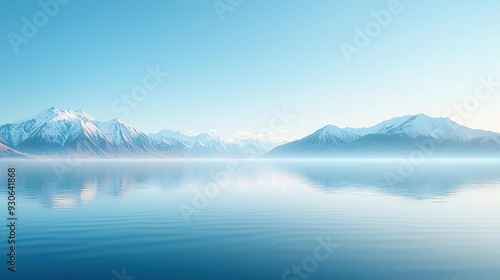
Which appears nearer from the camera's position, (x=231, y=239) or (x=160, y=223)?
(x=231, y=239)

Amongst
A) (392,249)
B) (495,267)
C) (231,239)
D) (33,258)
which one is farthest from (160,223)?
(495,267)

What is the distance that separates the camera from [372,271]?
67.5ft

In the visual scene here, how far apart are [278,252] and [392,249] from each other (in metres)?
8.39

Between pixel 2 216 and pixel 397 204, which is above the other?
pixel 2 216

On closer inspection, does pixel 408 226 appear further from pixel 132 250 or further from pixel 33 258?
pixel 33 258

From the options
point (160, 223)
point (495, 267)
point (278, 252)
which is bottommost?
point (495, 267)

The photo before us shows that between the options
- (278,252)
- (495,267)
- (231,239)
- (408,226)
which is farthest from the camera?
(408,226)

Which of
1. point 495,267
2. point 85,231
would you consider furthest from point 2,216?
point 495,267

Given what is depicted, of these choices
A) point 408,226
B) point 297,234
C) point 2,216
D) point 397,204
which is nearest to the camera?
point 297,234

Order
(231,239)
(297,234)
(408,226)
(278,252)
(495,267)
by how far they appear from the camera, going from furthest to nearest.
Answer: (408,226) < (297,234) < (231,239) < (278,252) < (495,267)

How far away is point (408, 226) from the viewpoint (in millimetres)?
33625

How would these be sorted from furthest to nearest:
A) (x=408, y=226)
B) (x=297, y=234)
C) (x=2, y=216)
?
1. (x=2, y=216)
2. (x=408, y=226)
3. (x=297, y=234)

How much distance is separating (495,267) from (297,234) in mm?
14273

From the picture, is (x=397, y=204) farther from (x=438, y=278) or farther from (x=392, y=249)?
(x=438, y=278)
